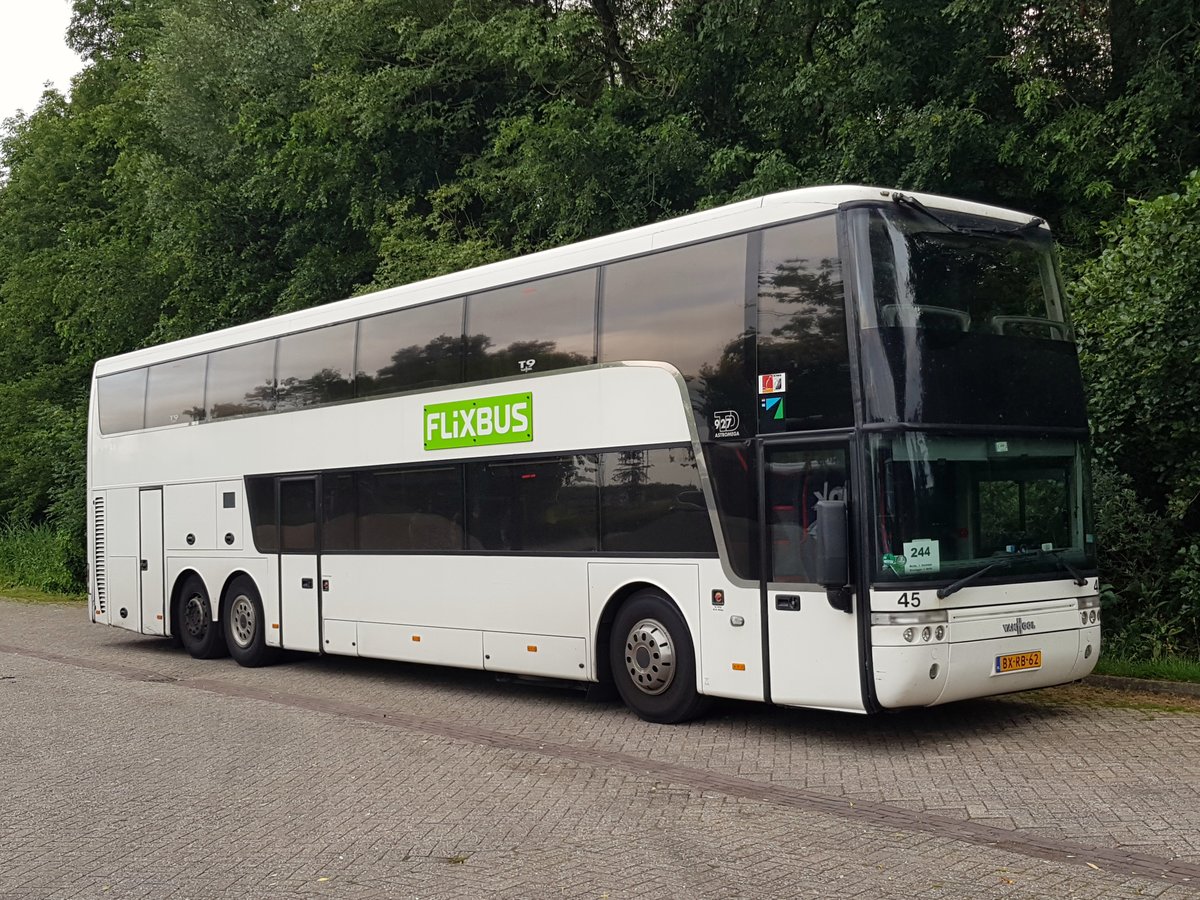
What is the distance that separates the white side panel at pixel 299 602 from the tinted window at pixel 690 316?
18.3 feet

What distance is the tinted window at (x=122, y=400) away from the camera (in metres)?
18.8

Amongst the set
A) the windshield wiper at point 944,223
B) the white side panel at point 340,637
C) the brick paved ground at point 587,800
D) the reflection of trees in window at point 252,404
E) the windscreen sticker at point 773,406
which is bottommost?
the brick paved ground at point 587,800

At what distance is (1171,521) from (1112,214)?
5.88 meters

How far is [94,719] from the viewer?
40.9ft

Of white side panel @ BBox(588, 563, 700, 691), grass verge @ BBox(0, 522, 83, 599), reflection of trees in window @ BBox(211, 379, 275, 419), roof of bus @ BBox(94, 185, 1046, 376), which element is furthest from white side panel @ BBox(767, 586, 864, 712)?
grass verge @ BBox(0, 522, 83, 599)

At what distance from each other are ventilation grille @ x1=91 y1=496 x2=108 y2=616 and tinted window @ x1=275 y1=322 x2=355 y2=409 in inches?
216

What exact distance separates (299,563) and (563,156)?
953 centimetres

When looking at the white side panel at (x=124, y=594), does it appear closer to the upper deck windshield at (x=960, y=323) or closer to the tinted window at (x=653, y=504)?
the tinted window at (x=653, y=504)

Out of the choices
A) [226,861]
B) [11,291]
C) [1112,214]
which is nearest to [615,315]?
[226,861]

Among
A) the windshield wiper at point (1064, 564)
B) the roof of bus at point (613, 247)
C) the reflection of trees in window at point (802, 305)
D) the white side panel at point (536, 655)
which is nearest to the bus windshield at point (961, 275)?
the roof of bus at point (613, 247)

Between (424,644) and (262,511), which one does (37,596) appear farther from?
(424,644)

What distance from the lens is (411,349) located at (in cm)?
1384

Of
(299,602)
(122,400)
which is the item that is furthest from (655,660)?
(122,400)

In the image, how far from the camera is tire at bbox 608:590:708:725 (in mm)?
10836
